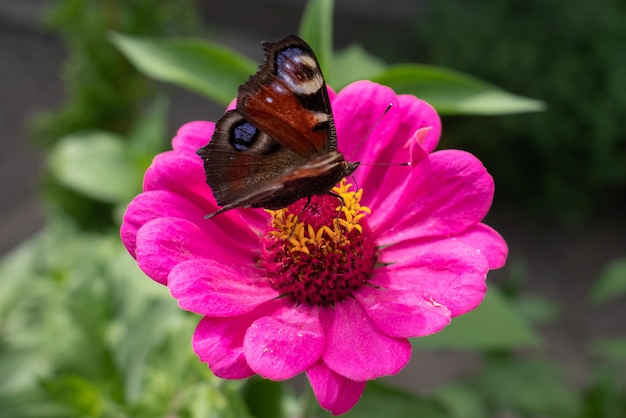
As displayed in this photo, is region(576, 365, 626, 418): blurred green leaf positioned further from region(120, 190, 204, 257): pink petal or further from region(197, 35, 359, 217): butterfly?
region(120, 190, 204, 257): pink petal

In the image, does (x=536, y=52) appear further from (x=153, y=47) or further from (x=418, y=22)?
(x=153, y=47)

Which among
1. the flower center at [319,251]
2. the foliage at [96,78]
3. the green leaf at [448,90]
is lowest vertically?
the foliage at [96,78]

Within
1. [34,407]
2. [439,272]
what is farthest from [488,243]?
[34,407]

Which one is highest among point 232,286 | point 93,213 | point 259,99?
point 259,99

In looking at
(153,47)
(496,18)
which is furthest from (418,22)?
(153,47)

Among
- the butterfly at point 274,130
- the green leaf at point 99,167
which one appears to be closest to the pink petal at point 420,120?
the butterfly at point 274,130

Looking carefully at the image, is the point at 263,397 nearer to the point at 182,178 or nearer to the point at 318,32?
the point at 182,178

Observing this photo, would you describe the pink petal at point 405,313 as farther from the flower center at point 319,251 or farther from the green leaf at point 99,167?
the green leaf at point 99,167
